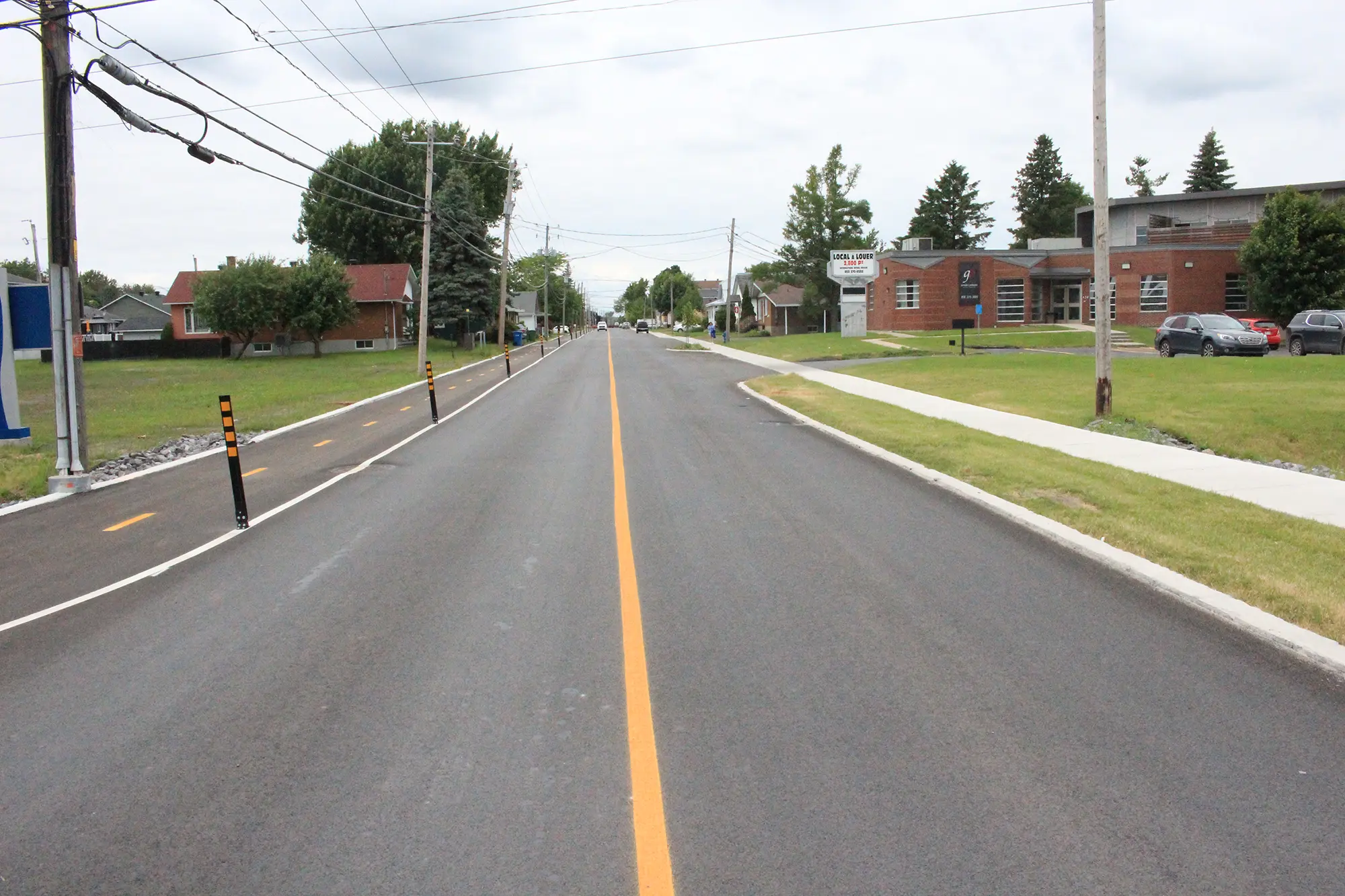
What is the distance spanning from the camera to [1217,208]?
62781mm

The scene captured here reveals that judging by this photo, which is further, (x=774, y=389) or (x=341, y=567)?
(x=774, y=389)

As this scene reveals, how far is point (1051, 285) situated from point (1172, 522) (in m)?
58.7

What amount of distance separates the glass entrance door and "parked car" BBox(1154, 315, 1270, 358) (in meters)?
27.6

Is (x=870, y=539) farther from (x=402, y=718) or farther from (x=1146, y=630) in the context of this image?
(x=402, y=718)

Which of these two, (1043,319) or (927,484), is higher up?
(1043,319)

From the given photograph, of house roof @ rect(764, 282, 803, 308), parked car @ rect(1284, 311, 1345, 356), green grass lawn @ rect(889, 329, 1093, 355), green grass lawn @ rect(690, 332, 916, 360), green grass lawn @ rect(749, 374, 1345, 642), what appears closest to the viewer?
green grass lawn @ rect(749, 374, 1345, 642)

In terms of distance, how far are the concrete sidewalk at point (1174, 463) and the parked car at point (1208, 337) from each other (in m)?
16.4

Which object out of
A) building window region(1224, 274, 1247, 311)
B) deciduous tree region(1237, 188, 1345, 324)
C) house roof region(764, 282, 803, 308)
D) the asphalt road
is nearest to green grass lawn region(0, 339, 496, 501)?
the asphalt road

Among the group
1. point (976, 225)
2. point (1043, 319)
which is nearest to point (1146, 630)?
point (1043, 319)

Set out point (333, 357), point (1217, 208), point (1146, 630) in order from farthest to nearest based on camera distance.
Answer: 1. point (1217, 208)
2. point (333, 357)
3. point (1146, 630)

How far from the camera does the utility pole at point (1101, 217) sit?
17.8 metres

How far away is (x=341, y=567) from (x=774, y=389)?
797 inches

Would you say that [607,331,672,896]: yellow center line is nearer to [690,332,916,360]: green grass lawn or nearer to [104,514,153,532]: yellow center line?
[104,514,153,532]: yellow center line

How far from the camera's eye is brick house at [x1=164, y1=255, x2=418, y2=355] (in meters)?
63.6
